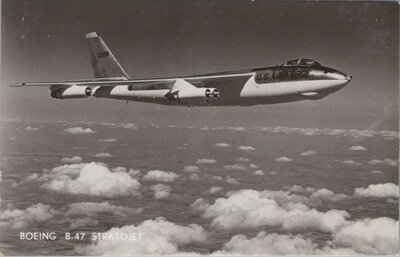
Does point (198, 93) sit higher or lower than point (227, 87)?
lower

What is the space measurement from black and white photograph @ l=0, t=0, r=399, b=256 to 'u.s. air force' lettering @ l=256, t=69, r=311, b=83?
1.2 inches

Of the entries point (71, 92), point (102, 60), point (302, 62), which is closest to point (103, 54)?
point (102, 60)

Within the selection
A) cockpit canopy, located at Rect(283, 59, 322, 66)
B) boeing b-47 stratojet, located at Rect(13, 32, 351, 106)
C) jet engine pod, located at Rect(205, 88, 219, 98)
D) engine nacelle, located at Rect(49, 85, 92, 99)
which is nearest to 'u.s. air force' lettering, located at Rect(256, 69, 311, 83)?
boeing b-47 stratojet, located at Rect(13, 32, 351, 106)

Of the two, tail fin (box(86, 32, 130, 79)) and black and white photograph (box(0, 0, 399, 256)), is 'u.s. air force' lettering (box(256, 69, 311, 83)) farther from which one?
tail fin (box(86, 32, 130, 79))

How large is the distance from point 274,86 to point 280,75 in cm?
19

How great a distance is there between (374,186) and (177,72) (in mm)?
3753

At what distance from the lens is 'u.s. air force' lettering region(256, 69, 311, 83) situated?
6471mm

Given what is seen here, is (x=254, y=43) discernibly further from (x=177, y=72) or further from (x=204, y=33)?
(x=177, y=72)

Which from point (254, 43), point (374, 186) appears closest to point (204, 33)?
point (254, 43)

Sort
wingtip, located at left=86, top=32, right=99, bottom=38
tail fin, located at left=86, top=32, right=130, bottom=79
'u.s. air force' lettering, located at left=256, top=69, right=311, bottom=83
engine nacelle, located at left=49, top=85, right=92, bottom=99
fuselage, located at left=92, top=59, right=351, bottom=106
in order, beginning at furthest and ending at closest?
1. tail fin, located at left=86, top=32, right=130, bottom=79
2. wingtip, located at left=86, top=32, right=99, bottom=38
3. engine nacelle, located at left=49, top=85, right=92, bottom=99
4. 'u.s. air force' lettering, located at left=256, top=69, right=311, bottom=83
5. fuselage, located at left=92, top=59, right=351, bottom=106

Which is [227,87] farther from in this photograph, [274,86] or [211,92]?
[274,86]

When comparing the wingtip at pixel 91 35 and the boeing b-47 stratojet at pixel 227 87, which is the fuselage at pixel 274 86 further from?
the wingtip at pixel 91 35

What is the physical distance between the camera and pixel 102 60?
8141mm

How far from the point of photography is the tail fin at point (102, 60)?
793 cm
